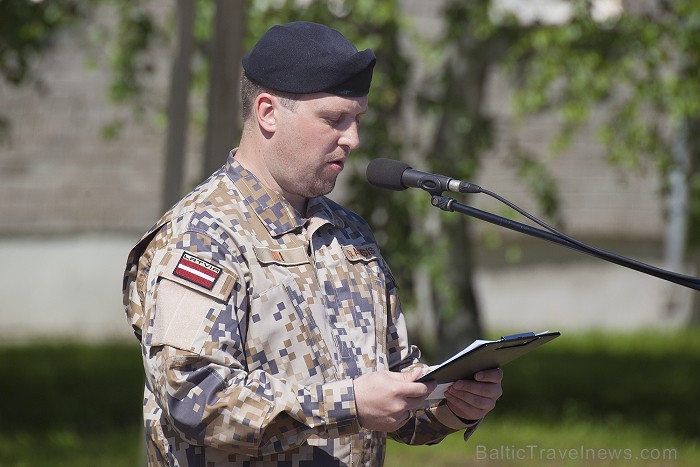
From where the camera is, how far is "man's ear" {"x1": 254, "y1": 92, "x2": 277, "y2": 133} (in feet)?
8.61

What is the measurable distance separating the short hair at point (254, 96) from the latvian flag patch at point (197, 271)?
0.43 m

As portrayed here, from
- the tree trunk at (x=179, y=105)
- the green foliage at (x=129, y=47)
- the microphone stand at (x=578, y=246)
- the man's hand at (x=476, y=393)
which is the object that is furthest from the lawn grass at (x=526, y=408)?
the microphone stand at (x=578, y=246)

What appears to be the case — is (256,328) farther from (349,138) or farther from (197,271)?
(349,138)

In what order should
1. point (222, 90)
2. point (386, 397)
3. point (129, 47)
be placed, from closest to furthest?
point (386, 397), point (222, 90), point (129, 47)

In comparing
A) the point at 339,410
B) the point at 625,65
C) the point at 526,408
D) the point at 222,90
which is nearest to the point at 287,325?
the point at 339,410

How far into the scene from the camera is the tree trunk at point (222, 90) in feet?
17.9

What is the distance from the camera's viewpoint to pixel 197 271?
2414mm

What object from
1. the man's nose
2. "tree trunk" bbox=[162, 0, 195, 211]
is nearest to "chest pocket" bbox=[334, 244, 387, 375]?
the man's nose

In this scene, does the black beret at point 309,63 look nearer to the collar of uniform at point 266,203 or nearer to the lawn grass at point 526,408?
the collar of uniform at point 266,203

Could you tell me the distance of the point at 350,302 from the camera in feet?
8.80

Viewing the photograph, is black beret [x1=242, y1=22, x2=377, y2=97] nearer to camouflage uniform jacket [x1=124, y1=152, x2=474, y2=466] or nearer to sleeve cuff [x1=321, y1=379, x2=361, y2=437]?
camouflage uniform jacket [x1=124, y1=152, x2=474, y2=466]

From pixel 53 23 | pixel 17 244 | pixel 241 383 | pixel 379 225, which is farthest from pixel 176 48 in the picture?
pixel 17 244

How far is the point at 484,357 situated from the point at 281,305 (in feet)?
1.54

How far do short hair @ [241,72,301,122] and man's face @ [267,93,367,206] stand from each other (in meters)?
0.01
